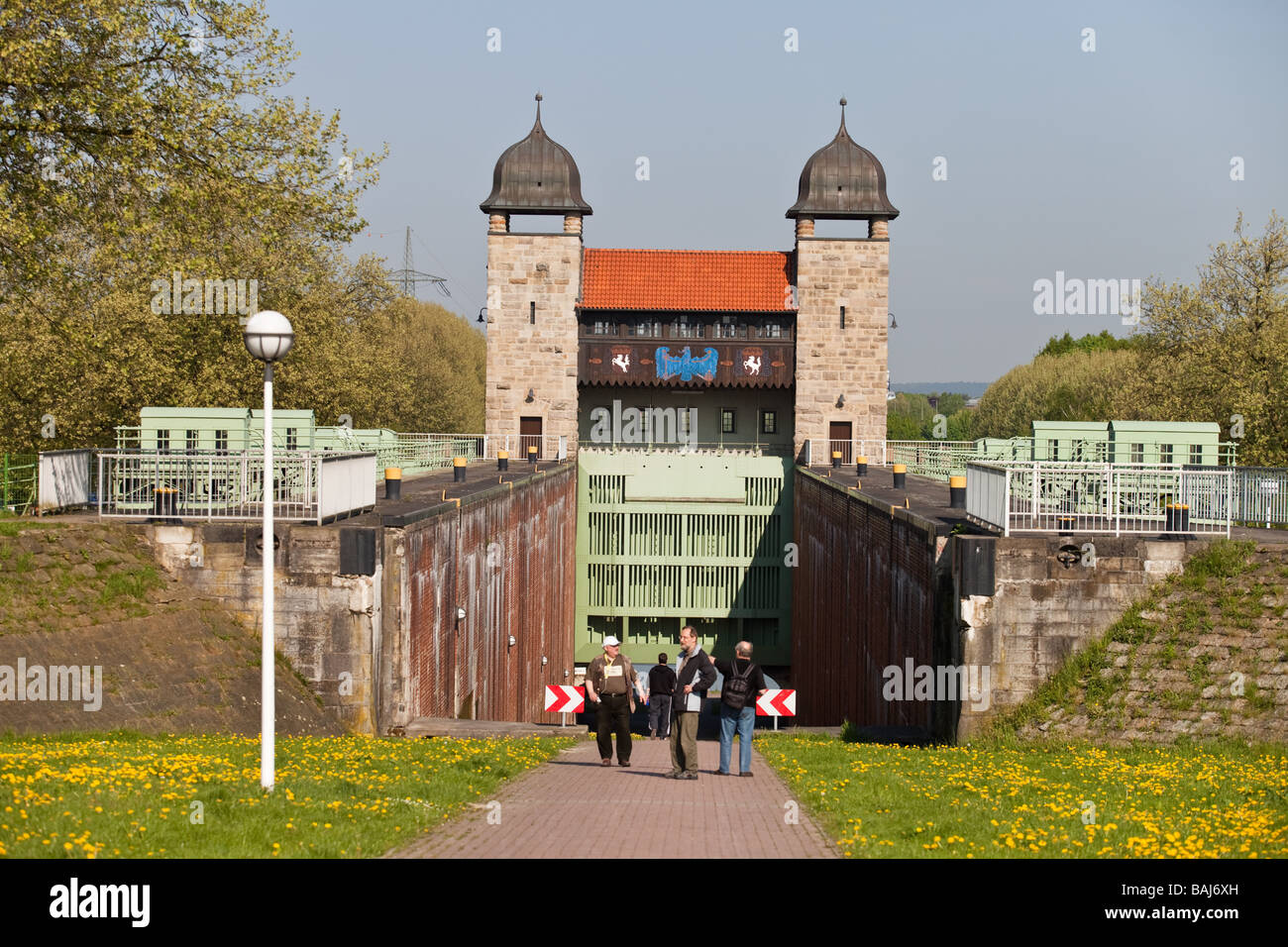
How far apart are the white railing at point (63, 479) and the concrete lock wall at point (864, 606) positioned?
13.2 m

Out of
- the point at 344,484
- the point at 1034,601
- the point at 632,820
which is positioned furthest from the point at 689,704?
the point at 344,484

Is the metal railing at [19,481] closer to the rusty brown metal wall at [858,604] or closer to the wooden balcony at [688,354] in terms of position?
the rusty brown metal wall at [858,604]

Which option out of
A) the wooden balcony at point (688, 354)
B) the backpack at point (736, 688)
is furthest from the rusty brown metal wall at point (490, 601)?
the wooden balcony at point (688, 354)

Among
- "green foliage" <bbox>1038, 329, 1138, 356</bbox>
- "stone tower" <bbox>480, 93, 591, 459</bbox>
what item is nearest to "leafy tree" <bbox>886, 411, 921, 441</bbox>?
"green foliage" <bbox>1038, 329, 1138, 356</bbox>

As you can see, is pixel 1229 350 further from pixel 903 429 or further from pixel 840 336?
pixel 903 429

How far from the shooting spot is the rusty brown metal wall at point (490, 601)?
19.3 m

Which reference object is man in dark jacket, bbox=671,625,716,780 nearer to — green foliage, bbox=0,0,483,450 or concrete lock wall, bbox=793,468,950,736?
concrete lock wall, bbox=793,468,950,736

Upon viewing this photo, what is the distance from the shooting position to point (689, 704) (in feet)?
46.3

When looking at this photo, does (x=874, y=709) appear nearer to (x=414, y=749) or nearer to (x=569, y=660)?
(x=414, y=749)

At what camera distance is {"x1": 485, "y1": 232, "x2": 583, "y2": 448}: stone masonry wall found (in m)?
52.7

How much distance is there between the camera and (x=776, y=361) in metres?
53.5

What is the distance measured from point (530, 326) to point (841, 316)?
1252cm
